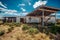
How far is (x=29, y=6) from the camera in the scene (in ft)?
19.1

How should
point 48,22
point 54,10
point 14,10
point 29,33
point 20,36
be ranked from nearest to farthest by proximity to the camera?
point 20,36
point 29,33
point 14,10
point 54,10
point 48,22

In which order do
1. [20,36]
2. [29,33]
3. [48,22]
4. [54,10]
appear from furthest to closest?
[48,22] < [54,10] < [29,33] < [20,36]

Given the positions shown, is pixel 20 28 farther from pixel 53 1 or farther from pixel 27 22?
pixel 53 1

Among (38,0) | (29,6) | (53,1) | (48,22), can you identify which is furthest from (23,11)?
(48,22)

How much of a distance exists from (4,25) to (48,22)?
2272 millimetres

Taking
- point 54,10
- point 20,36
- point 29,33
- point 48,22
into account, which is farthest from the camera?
point 48,22

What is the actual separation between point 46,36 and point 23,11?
126 cm

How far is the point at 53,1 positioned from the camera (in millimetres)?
5852

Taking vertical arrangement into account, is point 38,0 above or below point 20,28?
above

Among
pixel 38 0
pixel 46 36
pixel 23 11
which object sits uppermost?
pixel 38 0

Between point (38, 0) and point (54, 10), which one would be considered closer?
point (38, 0)

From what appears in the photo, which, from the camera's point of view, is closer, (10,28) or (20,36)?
(20,36)

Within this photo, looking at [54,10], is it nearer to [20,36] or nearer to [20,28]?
[20,28]

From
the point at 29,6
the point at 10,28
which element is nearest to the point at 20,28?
the point at 10,28
